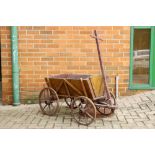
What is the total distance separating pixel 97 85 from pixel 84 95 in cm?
33

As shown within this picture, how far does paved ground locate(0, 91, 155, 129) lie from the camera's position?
215 inches

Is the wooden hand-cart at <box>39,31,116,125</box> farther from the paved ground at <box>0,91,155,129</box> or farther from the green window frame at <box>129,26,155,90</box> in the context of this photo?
the green window frame at <box>129,26,155,90</box>

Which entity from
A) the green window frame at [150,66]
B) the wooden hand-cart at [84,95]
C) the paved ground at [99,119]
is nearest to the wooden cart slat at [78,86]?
the wooden hand-cart at [84,95]

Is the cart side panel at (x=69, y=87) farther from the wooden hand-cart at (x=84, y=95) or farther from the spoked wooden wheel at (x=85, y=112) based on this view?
the spoked wooden wheel at (x=85, y=112)

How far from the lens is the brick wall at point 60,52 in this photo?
693 cm

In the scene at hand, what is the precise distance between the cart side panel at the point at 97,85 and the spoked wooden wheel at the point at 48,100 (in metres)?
0.78

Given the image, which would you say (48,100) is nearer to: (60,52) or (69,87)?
(69,87)

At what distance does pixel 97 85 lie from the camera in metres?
5.69

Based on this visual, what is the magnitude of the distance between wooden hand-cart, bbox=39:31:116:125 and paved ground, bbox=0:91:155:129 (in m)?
0.18

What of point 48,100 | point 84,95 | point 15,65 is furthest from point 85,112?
point 15,65

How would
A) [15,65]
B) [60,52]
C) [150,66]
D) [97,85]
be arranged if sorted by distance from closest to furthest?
[97,85] → [15,65] → [60,52] → [150,66]

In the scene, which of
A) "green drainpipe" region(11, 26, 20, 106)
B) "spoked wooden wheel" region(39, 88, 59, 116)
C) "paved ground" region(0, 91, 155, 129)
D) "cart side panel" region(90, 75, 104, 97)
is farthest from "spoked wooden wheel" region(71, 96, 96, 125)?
"green drainpipe" region(11, 26, 20, 106)

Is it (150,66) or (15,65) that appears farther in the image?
(150,66)
